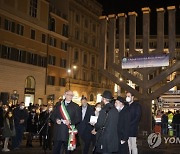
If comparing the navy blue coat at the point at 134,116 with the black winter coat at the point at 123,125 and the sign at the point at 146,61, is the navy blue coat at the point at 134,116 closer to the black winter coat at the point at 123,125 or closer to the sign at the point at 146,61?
the black winter coat at the point at 123,125

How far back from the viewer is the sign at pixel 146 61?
18.2 metres

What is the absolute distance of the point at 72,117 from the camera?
301 inches

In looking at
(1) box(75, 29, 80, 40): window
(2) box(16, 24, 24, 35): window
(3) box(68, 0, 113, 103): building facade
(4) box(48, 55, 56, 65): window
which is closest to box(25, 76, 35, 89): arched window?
(4) box(48, 55, 56, 65): window

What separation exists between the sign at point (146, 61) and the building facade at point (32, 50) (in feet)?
48.1

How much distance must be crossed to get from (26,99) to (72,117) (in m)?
28.5

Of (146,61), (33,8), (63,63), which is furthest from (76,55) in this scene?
(146,61)

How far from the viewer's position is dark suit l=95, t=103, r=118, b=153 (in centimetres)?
677

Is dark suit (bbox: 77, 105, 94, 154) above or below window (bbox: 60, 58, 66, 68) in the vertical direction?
below

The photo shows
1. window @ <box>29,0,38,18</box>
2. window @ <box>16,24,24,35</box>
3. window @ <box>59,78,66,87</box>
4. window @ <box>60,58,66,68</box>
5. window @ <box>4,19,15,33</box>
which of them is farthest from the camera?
window @ <box>60,58,66,68</box>

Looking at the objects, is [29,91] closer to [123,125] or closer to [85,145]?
[85,145]

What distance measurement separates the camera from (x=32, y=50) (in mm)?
36188

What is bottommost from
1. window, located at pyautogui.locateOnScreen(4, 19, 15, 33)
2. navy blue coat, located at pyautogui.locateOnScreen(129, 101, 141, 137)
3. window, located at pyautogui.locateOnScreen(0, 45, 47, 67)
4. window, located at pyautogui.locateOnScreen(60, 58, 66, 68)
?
navy blue coat, located at pyautogui.locateOnScreen(129, 101, 141, 137)

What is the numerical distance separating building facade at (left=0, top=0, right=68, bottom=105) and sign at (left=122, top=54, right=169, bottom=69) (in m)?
14.6

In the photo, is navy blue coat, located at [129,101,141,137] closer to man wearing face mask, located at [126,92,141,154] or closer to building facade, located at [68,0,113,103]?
man wearing face mask, located at [126,92,141,154]
